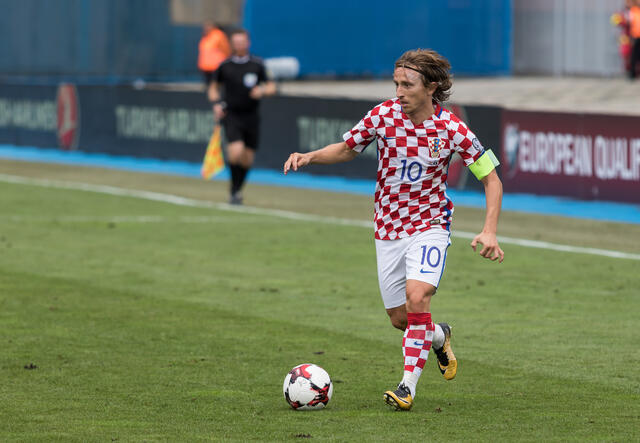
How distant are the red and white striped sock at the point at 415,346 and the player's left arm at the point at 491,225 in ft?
1.69

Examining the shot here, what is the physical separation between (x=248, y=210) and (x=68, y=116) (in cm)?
1051

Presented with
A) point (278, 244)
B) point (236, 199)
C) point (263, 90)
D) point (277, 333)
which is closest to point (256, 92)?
point (263, 90)

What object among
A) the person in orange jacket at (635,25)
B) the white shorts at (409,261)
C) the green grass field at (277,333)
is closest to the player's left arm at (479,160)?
the white shorts at (409,261)

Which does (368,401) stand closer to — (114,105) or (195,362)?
(195,362)

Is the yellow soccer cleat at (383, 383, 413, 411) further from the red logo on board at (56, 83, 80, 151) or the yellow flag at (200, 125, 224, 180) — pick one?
the red logo on board at (56, 83, 80, 151)

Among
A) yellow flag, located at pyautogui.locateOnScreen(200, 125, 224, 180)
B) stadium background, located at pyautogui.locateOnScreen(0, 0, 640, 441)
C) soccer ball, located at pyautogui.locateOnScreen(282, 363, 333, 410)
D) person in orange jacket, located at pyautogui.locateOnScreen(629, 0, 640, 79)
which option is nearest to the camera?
soccer ball, located at pyautogui.locateOnScreen(282, 363, 333, 410)

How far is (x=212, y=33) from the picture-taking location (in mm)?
30969

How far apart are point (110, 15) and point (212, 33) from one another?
6.55 meters

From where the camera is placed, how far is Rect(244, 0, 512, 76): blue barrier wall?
3706 cm

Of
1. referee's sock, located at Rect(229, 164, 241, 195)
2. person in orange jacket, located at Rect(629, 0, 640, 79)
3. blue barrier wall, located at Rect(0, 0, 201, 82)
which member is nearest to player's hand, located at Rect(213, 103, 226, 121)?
referee's sock, located at Rect(229, 164, 241, 195)

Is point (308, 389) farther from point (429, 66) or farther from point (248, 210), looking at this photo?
point (248, 210)

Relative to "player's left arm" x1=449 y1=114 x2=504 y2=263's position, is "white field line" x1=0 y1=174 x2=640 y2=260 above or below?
below

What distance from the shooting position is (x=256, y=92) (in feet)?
62.5

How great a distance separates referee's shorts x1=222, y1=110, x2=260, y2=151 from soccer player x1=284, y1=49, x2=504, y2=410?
11.3 meters
